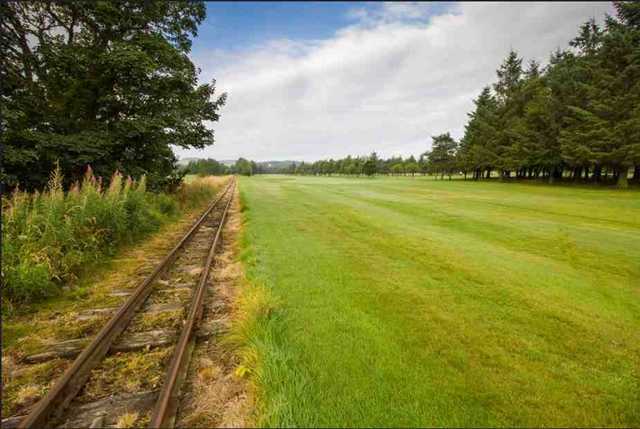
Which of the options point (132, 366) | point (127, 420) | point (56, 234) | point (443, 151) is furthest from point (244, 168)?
point (127, 420)

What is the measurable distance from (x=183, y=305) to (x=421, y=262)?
5.63 metres

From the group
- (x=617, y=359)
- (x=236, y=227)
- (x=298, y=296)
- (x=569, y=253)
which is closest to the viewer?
(x=617, y=359)

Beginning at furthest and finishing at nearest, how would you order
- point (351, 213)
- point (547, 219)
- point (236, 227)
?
1. point (351, 213)
2. point (547, 219)
3. point (236, 227)

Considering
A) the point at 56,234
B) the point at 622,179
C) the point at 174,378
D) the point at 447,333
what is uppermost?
the point at 622,179

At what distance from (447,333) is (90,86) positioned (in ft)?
47.8

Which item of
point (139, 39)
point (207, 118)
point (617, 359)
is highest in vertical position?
point (139, 39)

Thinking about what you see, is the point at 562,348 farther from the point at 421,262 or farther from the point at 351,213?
the point at 351,213

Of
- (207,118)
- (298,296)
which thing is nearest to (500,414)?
(298,296)

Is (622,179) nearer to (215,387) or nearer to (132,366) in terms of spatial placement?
(215,387)

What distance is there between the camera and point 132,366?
347 cm

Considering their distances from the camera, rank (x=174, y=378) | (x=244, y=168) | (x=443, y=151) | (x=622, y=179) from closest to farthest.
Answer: (x=174, y=378)
(x=622, y=179)
(x=443, y=151)
(x=244, y=168)

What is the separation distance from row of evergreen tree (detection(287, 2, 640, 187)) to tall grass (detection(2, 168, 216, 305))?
134ft

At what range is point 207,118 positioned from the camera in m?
15.8

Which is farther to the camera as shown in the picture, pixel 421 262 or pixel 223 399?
pixel 421 262
